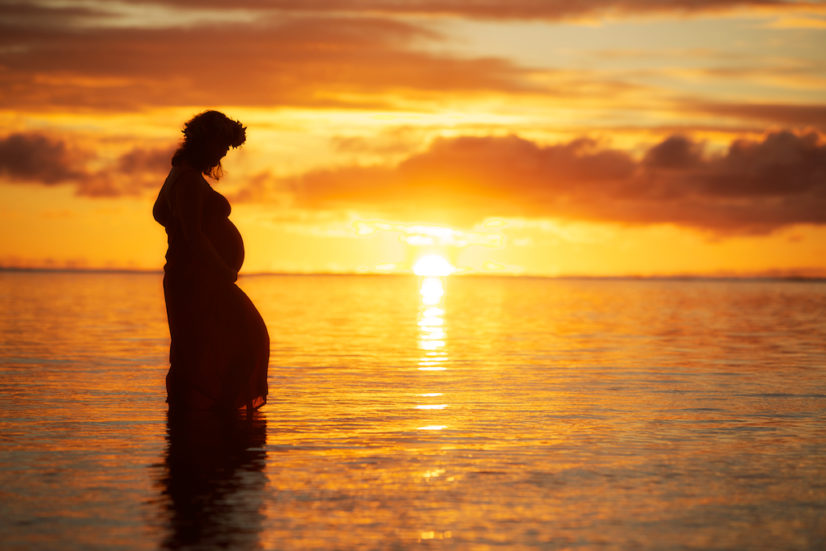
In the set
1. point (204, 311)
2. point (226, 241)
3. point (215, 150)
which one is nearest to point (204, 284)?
point (204, 311)

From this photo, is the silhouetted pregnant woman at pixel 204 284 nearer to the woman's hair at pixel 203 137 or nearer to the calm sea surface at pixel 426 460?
the woman's hair at pixel 203 137

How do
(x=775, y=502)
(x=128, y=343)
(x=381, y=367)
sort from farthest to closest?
(x=128, y=343), (x=381, y=367), (x=775, y=502)

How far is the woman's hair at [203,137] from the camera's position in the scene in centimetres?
991

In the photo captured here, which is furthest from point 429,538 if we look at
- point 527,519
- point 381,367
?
point 381,367

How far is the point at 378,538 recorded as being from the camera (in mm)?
5961

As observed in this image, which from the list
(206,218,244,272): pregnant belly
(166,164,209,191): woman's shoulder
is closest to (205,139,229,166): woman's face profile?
(166,164,209,191): woman's shoulder

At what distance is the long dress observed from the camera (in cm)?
994

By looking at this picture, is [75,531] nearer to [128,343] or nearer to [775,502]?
[775,502]

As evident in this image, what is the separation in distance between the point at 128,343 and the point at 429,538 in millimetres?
18145

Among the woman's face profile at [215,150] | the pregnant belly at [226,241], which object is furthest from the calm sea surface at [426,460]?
the woman's face profile at [215,150]

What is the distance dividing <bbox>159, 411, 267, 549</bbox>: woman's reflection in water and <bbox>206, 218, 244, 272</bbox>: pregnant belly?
151cm

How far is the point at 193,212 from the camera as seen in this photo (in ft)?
32.0

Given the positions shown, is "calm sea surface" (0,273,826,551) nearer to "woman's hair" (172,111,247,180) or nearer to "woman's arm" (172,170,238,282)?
"woman's arm" (172,170,238,282)

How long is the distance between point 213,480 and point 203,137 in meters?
3.73
